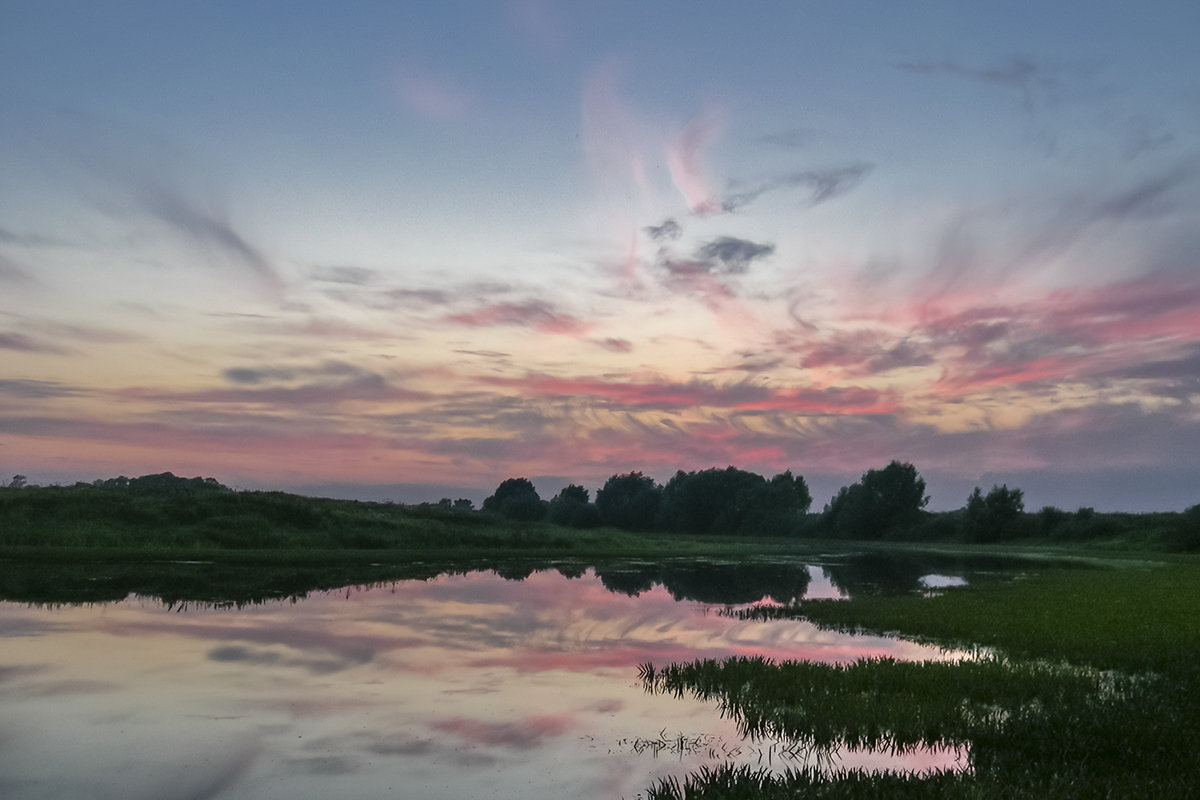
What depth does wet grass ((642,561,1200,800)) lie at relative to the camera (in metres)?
10.3

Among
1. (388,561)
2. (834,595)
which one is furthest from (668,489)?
(834,595)

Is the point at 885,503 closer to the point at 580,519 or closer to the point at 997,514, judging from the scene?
the point at 997,514

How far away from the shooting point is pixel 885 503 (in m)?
148

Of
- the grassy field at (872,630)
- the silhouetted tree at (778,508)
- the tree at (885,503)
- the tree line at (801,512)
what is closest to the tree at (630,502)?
the tree line at (801,512)

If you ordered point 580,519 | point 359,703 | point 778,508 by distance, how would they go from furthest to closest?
point 580,519
point 778,508
point 359,703

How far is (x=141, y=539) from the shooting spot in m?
55.4

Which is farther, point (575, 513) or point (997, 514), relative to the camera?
point (575, 513)

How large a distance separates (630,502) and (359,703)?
167 m

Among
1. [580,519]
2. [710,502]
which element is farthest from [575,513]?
[710,502]

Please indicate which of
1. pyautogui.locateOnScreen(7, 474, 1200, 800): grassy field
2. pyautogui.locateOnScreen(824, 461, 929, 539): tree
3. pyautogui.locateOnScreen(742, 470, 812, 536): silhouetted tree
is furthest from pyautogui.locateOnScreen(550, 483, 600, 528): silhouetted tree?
pyautogui.locateOnScreen(7, 474, 1200, 800): grassy field

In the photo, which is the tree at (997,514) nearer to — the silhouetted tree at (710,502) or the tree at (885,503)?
the tree at (885,503)

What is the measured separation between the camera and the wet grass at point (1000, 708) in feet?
33.8

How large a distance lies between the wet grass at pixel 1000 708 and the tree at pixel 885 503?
125 m

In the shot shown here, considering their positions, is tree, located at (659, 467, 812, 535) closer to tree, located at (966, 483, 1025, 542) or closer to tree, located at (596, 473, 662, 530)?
tree, located at (596, 473, 662, 530)
